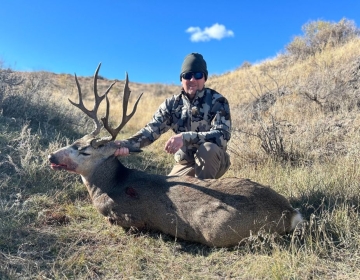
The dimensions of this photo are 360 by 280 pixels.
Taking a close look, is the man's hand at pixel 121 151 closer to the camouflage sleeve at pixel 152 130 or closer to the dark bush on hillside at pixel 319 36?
the camouflage sleeve at pixel 152 130

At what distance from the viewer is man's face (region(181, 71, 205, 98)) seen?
4480 mm

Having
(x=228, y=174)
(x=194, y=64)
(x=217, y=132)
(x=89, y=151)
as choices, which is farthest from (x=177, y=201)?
(x=228, y=174)

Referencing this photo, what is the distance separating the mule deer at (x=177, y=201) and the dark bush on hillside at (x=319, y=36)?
1118 cm

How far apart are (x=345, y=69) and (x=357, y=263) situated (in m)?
6.29

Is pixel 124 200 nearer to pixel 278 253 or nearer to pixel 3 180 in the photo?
pixel 278 253

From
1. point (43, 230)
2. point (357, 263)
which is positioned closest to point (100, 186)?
point (43, 230)

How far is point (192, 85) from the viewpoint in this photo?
450 centimetres

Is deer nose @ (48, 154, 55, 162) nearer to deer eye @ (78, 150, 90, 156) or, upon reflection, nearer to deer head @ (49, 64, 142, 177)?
deer head @ (49, 64, 142, 177)

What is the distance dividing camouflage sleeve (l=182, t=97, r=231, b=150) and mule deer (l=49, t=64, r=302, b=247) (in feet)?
1.51

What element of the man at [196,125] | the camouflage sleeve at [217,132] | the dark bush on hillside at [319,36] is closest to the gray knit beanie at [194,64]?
the man at [196,125]

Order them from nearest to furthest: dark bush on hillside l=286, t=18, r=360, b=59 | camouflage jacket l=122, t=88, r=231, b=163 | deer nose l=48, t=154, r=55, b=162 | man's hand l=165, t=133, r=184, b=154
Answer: man's hand l=165, t=133, r=184, b=154 < deer nose l=48, t=154, r=55, b=162 < camouflage jacket l=122, t=88, r=231, b=163 < dark bush on hillside l=286, t=18, r=360, b=59

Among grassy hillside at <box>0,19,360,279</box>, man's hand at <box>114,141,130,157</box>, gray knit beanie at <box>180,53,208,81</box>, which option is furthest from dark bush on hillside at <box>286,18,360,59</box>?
man's hand at <box>114,141,130,157</box>

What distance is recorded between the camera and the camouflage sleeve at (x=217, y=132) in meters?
3.99

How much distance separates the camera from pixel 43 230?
383 centimetres
